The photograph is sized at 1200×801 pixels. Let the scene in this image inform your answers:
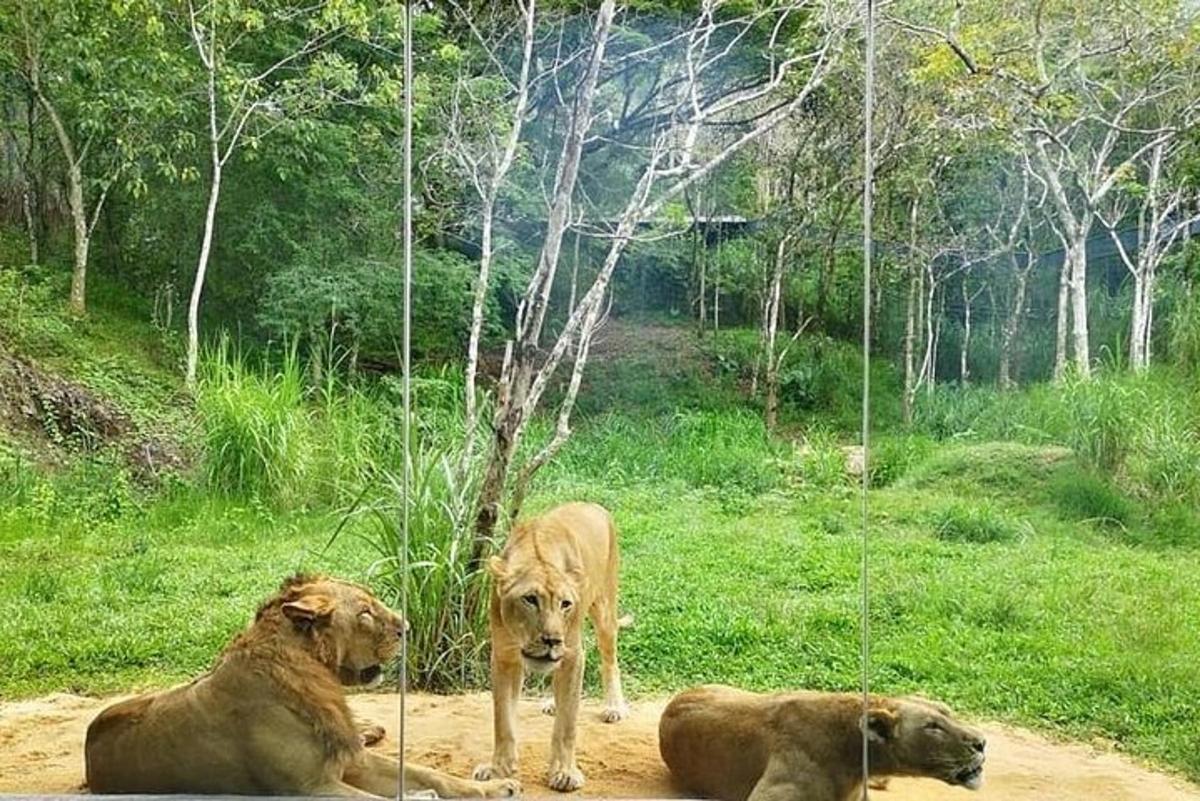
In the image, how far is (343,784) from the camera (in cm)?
312

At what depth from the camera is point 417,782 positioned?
3166 mm

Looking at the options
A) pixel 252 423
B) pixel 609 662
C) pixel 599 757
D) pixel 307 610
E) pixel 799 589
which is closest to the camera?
pixel 307 610

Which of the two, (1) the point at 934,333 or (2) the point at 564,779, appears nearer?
(2) the point at 564,779

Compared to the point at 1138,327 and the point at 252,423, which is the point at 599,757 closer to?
the point at 252,423

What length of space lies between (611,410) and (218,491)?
41.5 inches

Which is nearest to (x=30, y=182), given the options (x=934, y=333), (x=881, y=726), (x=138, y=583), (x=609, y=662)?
(x=138, y=583)

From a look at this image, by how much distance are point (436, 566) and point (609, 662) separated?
19.5 inches

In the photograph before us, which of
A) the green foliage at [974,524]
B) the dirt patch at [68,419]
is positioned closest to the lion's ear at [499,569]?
the dirt patch at [68,419]

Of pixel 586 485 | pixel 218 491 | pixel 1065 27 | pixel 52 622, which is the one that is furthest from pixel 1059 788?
pixel 52 622

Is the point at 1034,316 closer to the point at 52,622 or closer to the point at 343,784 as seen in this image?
the point at 343,784

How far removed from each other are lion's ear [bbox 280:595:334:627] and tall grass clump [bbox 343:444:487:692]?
0.29 meters

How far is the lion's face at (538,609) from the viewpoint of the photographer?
3.07 metres

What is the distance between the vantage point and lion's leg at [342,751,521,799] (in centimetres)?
314

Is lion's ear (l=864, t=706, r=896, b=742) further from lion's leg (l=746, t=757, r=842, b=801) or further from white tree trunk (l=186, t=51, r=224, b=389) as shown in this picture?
white tree trunk (l=186, t=51, r=224, b=389)
